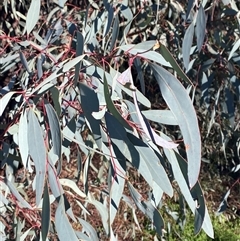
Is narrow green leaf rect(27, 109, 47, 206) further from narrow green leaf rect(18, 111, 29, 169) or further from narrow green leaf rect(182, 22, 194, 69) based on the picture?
narrow green leaf rect(182, 22, 194, 69)

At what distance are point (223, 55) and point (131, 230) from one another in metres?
1.04

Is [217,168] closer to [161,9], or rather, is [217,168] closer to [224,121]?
[224,121]

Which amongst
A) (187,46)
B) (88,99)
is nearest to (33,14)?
(187,46)

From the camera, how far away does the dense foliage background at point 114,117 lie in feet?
2.96

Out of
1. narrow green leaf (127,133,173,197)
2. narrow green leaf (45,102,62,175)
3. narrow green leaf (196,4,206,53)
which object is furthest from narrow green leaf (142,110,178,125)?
narrow green leaf (196,4,206,53)

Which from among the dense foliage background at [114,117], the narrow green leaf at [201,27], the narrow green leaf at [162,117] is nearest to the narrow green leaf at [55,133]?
the dense foliage background at [114,117]

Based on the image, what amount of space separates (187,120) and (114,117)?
0.59ft

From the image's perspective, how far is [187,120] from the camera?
0.78 m

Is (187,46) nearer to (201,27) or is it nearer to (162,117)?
(201,27)

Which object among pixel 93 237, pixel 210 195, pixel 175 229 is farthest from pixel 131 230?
pixel 93 237

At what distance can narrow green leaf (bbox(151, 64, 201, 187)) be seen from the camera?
0.77m

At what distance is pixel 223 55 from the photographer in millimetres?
2076

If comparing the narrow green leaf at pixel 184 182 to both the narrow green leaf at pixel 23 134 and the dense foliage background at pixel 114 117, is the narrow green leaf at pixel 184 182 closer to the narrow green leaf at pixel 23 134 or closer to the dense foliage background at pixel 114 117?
the dense foliage background at pixel 114 117

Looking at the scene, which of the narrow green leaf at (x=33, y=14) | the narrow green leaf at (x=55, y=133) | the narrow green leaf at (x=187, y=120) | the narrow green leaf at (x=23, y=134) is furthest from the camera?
the narrow green leaf at (x=33, y=14)
